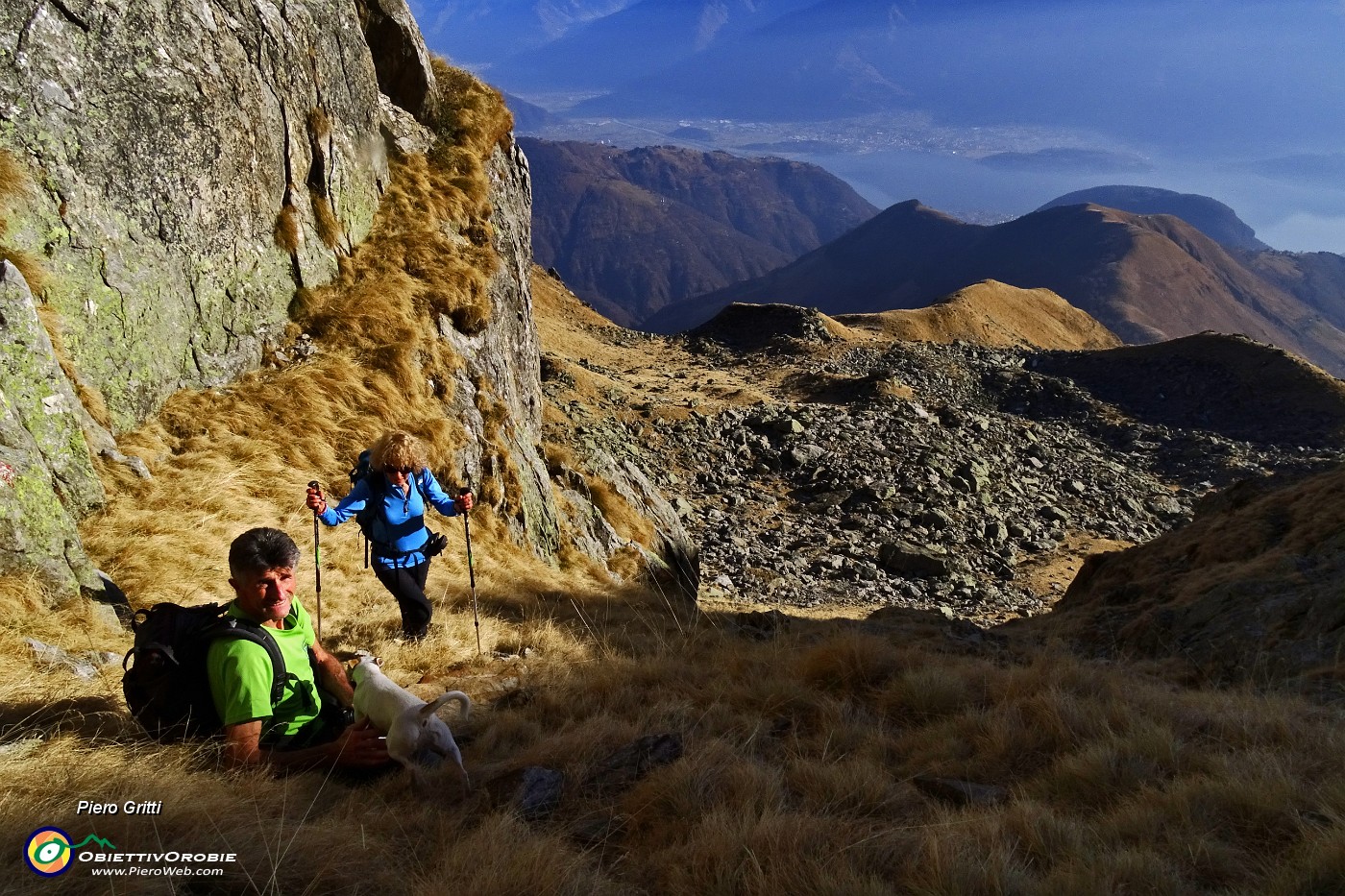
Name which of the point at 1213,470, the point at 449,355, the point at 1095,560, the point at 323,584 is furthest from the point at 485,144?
the point at 1213,470

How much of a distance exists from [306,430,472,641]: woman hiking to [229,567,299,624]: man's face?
192cm

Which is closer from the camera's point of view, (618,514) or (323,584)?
(323,584)

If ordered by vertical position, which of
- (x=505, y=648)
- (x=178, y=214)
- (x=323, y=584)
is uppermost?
(x=178, y=214)

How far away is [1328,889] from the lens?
2441 mm

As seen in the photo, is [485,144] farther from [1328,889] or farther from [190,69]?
[1328,889]

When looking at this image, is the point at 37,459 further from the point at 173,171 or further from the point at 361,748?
the point at 173,171

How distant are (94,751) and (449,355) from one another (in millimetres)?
7324

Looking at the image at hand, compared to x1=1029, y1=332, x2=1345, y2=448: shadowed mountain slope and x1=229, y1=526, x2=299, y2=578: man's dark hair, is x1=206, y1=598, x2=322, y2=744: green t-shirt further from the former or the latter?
x1=1029, y1=332, x2=1345, y2=448: shadowed mountain slope

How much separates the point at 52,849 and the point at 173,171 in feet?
23.6

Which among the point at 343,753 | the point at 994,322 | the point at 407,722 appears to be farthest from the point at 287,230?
the point at 994,322

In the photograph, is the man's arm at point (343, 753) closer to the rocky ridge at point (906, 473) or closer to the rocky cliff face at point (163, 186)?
the rocky cliff face at point (163, 186)

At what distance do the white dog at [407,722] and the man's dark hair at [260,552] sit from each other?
0.71 metres

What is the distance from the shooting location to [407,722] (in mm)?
3283

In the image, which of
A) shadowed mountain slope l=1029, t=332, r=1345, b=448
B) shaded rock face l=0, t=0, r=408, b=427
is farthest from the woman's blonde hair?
shadowed mountain slope l=1029, t=332, r=1345, b=448
